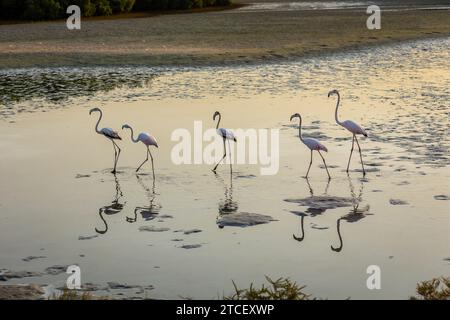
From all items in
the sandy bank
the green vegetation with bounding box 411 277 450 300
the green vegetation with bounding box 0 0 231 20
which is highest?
the green vegetation with bounding box 0 0 231 20

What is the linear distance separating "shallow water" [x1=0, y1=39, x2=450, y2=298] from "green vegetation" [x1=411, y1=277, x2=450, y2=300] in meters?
0.17

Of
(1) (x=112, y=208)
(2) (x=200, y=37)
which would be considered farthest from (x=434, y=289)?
(2) (x=200, y=37)

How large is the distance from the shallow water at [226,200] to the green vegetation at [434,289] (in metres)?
0.17

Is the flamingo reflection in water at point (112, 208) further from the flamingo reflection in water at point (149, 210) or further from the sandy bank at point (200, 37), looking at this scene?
the sandy bank at point (200, 37)

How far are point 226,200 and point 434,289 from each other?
4.35 metres

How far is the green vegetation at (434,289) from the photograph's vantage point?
8.05m

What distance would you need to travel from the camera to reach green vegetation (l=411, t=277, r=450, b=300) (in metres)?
8.05

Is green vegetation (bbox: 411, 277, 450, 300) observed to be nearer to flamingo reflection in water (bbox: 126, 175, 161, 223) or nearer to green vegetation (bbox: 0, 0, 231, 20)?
flamingo reflection in water (bbox: 126, 175, 161, 223)

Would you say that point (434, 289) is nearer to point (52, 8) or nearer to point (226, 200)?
→ point (226, 200)

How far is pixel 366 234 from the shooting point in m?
10.5

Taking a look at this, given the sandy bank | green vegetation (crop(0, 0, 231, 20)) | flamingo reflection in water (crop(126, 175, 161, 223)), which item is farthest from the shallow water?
green vegetation (crop(0, 0, 231, 20))

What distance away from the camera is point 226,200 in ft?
40.1

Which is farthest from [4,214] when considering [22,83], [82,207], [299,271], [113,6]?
[113,6]
